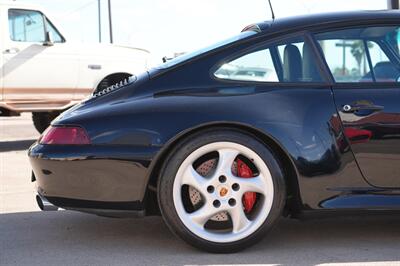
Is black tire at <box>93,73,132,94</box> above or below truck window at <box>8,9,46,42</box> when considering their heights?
below

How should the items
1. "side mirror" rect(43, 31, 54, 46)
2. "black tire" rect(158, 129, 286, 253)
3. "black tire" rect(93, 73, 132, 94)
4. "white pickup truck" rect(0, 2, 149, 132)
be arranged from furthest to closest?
"black tire" rect(93, 73, 132, 94) → "side mirror" rect(43, 31, 54, 46) → "white pickup truck" rect(0, 2, 149, 132) → "black tire" rect(158, 129, 286, 253)

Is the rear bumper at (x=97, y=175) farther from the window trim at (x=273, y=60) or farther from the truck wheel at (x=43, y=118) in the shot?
the truck wheel at (x=43, y=118)

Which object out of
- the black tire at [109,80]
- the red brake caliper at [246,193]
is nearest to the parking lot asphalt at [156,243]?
the red brake caliper at [246,193]

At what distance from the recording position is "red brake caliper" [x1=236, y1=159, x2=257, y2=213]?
151 inches

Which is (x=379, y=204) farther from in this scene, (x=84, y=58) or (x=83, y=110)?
(x=84, y=58)

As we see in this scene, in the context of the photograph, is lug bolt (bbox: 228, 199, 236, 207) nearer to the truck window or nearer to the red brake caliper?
the red brake caliper

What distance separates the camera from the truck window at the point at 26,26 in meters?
9.45

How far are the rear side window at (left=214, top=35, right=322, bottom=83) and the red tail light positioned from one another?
0.89 m

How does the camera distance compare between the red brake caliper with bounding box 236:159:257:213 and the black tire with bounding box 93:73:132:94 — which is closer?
the red brake caliper with bounding box 236:159:257:213

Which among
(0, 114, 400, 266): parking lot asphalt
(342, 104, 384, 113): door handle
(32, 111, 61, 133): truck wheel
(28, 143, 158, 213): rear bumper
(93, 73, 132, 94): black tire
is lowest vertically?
(32, 111, 61, 133): truck wheel

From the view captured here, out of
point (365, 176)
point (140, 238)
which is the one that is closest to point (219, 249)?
point (140, 238)

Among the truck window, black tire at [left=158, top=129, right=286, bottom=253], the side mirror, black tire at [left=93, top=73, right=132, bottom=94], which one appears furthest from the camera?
black tire at [left=93, top=73, right=132, bottom=94]

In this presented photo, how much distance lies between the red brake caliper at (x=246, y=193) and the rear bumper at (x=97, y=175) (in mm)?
519

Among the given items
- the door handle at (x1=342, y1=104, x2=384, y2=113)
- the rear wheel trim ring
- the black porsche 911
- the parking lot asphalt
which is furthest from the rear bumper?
the door handle at (x1=342, y1=104, x2=384, y2=113)
